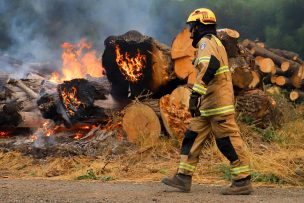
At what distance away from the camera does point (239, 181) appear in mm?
5004

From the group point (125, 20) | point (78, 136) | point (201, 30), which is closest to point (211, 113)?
point (201, 30)

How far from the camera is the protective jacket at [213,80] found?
4.95 meters

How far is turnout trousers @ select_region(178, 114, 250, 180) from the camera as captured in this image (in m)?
5.01

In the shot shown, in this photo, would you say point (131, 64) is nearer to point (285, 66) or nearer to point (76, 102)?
point (76, 102)

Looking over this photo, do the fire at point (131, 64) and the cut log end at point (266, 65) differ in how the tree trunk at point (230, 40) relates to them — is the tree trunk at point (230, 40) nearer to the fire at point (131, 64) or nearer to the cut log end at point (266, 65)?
the fire at point (131, 64)

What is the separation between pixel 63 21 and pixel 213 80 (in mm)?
18319

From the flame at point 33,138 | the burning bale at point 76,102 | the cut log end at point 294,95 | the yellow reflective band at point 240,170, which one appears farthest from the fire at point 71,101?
the cut log end at point 294,95

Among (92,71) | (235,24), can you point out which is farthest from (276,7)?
(92,71)

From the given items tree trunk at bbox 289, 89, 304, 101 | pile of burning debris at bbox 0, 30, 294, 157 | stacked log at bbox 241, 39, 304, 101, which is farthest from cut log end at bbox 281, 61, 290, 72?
pile of burning debris at bbox 0, 30, 294, 157

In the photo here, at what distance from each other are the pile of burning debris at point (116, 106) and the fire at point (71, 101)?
0.5 inches

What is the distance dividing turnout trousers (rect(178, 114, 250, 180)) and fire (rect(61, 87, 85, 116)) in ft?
10.7

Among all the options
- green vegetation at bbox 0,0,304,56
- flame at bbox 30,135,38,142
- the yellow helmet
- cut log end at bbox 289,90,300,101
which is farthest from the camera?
green vegetation at bbox 0,0,304,56

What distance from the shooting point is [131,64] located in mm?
8148

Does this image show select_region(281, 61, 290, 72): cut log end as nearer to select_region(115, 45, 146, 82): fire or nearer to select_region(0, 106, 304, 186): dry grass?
select_region(0, 106, 304, 186): dry grass
